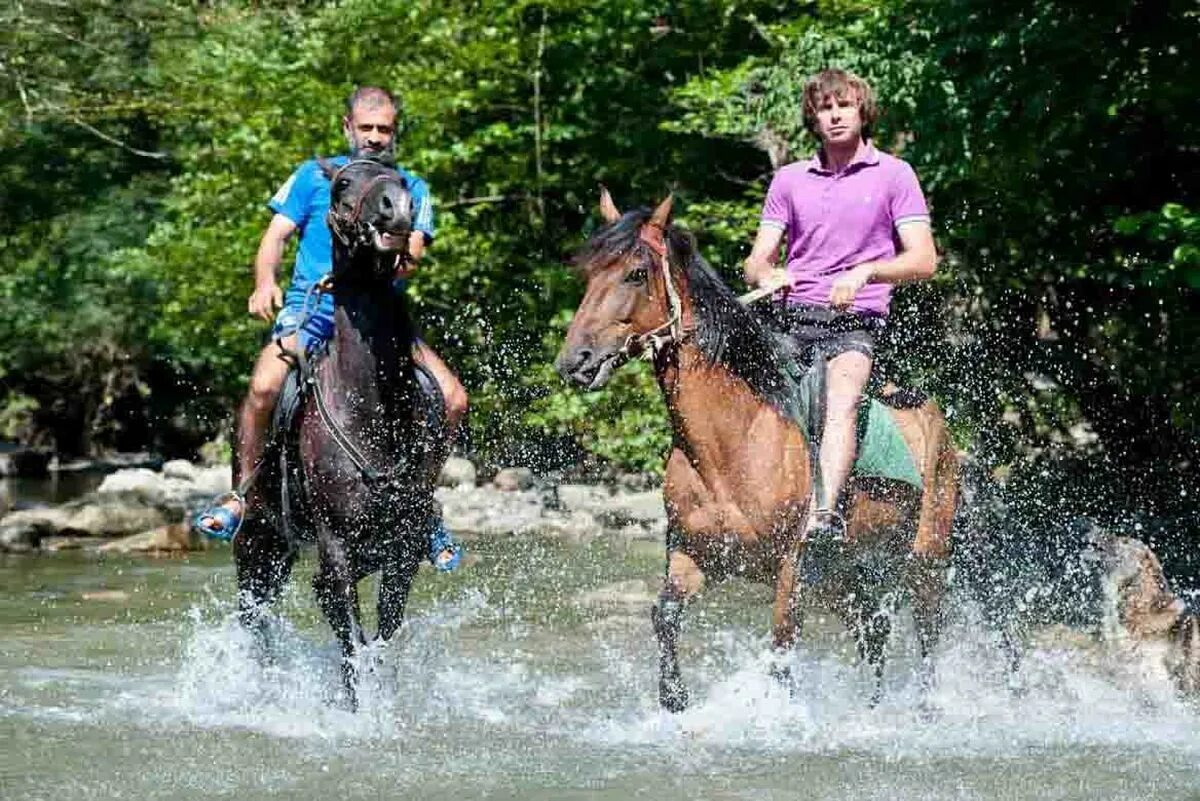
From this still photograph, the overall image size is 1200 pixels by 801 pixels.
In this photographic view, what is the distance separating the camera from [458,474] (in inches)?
1092

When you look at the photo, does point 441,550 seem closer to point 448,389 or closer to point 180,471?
point 448,389

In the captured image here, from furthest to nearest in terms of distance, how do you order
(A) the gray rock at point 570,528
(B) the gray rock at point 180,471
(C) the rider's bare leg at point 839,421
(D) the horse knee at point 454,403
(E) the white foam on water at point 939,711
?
(B) the gray rock at point 180,471
(A) the gray rock at point 570,528
(D) the horse knee at point 454,403
(C) the rider's bare leg at point 839,421
(E) the white foam on water at point 939,711

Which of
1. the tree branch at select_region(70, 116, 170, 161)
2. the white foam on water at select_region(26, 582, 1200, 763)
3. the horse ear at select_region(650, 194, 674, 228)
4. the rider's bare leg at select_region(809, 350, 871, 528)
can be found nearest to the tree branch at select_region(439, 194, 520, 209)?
the tree branch at select_region(70, 116, 170, 161)

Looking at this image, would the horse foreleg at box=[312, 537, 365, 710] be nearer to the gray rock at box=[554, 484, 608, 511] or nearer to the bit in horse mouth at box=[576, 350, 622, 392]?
the bit in horse mouth at box=[576, 350, 622, 392]

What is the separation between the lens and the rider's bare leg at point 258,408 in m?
9.96

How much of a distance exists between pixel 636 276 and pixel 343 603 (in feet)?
7.16

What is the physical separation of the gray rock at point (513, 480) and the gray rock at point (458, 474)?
1.16ft

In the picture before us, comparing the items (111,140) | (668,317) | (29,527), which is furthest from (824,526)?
(111,140)

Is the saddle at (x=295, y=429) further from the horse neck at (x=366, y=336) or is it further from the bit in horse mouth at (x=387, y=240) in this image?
the bit in horse mouth at (x=387, y=240)

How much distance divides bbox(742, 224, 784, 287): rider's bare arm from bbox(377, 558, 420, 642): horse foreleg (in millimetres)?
2136

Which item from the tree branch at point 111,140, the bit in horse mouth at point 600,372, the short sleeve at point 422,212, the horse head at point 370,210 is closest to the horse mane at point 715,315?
the bit in horse mouth at point 600,372

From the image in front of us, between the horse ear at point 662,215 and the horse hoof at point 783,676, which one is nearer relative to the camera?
the horse ear at point 662,215

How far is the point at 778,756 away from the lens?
28.5 ft

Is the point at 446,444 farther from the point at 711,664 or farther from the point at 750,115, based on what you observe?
the point at 750,115
